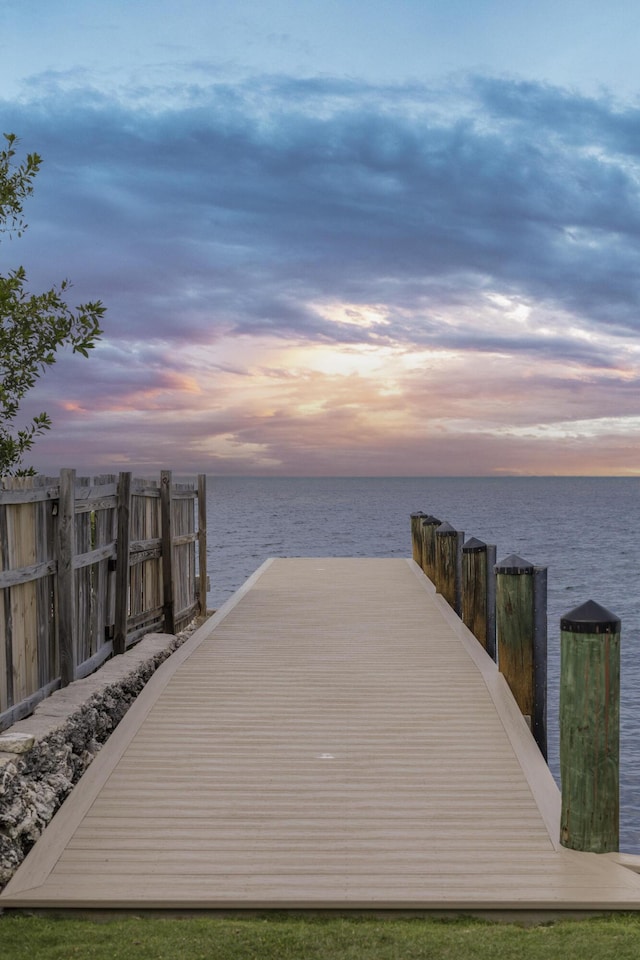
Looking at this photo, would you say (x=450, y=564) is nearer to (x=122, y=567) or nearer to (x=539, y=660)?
(x=122, y=567)

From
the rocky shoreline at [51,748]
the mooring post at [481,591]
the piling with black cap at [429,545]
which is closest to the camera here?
the rocky shoreline at [51,748]

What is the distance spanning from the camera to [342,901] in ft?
14.5

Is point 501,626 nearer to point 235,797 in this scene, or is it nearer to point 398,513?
point 235,797

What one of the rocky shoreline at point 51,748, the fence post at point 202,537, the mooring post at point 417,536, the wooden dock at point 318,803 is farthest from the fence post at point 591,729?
the mooring post at point 417,536

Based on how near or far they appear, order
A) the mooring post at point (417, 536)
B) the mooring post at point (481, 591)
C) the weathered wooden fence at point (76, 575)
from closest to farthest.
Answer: the weathered wooden fence at point (76, 575) → the mooring post at point (481, 591) → the mooring post at point (417, 536)

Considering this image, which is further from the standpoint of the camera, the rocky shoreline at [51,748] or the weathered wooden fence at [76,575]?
the weathered wooden fence at [76,575]

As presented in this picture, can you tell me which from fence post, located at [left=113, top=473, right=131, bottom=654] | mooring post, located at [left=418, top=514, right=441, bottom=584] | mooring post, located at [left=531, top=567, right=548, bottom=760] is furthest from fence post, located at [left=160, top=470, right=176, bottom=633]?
mooring post, located at [left=531, top=567, right=548, bottom=760]

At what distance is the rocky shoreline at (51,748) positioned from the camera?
499cm

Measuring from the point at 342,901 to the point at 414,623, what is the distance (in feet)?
25.0

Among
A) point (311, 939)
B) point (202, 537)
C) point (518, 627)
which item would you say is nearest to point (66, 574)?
point (518, 627)

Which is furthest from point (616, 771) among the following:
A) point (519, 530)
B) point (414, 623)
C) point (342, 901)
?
point (519, 530)

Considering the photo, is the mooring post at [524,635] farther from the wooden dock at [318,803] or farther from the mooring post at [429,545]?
the mooring post at [429,545]

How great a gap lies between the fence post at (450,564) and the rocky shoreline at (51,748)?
6.00 metres

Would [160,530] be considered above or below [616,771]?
above
